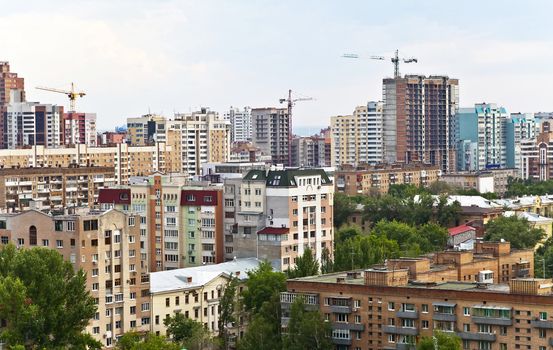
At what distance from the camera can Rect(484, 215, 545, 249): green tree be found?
172 feet

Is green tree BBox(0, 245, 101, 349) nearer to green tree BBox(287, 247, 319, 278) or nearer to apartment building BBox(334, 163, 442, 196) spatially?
green tree BBox(287, 247, 319, 278)

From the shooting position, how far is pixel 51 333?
32.3 m

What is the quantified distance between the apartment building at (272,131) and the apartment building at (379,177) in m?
22.9

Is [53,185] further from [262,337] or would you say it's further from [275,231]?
[262,337]

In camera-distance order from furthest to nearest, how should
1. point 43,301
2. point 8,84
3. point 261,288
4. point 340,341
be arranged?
point 8,84 < point 261,288 < point 43,301 < point 340,341

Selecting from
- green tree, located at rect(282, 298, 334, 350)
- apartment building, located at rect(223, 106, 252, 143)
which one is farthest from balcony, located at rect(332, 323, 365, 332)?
apartment building, located at rect(223, 106, 252, 143)

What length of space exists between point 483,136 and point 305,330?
84139 millimetres

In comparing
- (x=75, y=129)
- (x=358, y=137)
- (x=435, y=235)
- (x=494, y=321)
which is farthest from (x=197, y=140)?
(x=494, y=321)

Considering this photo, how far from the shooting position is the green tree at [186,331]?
3544cm

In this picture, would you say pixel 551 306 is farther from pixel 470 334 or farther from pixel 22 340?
pixel 22 340

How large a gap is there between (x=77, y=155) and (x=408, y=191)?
18792mm

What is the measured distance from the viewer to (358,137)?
327ft

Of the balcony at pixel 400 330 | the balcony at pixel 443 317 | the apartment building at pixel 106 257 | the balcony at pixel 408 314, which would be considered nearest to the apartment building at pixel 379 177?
the apartment building at pixel 106 257

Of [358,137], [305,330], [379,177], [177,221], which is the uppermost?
[358,137]
